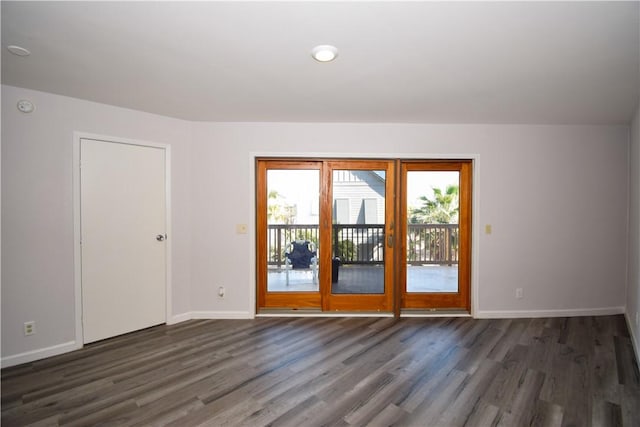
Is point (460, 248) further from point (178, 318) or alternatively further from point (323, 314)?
point (178, 318)

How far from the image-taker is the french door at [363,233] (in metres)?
3.53

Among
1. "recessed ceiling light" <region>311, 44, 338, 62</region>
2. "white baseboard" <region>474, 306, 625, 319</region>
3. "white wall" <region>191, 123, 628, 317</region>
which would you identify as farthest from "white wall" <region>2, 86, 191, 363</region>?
"white baseboard" <region>474, 306, 625, 319</region>

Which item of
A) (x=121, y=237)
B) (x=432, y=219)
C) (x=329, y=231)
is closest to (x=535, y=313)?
(x=432, y=219)

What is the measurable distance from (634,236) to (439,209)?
200cm

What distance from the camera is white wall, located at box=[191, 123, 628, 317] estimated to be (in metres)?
3.43

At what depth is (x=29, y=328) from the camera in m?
2.50

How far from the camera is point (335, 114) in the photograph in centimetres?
308

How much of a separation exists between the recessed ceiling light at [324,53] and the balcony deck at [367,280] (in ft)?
8.07

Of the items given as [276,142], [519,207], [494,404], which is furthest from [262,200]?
[519,207]

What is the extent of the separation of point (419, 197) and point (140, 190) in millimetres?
3310

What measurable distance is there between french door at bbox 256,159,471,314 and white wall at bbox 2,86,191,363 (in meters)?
1.85

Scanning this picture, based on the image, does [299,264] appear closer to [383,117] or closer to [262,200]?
[262,200]

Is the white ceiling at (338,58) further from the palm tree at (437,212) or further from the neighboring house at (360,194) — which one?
the palm tree at (437,212)

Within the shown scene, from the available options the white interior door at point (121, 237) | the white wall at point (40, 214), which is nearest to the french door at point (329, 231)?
the white interior door at point (121, 237)
